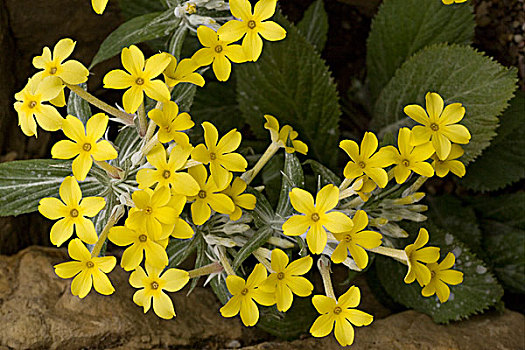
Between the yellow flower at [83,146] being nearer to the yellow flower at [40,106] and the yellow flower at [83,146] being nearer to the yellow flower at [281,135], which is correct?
the yellow flower at [40,106]

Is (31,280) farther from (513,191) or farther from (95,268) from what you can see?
(513,191)

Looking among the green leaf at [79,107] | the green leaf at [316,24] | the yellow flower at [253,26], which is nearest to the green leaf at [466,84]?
the green leaf at [316,24]

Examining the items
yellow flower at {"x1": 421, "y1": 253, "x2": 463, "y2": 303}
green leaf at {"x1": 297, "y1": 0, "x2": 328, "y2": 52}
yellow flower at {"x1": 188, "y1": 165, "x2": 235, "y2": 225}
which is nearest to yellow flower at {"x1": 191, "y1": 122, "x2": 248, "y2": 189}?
yellow flower at {"x1": 188, "y1": 165, "x2": 235, "y2": 225}

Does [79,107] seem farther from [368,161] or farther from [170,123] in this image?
[368,161]

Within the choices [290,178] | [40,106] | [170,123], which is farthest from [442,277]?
[40,106]

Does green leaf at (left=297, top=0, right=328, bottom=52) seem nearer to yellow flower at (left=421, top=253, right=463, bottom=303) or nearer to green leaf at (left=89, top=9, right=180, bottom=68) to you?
green leaf at (left=89, top=9, right=180, bottom=68)

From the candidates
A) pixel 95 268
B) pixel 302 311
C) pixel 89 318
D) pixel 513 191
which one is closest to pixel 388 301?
pixel 302 311
